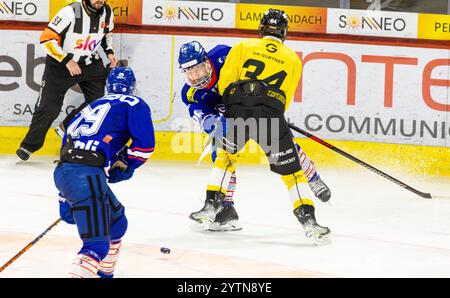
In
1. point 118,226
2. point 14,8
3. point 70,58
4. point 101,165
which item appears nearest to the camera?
point 101,165

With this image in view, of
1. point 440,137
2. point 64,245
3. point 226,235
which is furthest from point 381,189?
point 64,245

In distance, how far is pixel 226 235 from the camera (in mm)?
5625

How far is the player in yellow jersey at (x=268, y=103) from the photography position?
5383 mm

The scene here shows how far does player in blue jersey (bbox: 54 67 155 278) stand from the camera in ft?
12.6

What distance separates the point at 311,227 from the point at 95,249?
1830 millimetres

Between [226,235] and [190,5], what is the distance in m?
3.48

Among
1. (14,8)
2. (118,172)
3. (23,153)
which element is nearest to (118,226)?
(118,172)

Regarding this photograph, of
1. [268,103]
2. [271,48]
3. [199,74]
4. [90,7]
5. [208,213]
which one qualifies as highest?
[90,7]

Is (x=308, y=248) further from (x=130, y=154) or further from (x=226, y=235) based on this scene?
(x=130, y=154)

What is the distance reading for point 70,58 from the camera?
8016 mm

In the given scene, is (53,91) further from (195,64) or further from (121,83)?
(121,83)

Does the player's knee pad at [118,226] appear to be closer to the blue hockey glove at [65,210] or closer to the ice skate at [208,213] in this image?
the blue hockey glove at [65,210]

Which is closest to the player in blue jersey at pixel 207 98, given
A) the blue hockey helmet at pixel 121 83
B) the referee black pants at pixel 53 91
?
the blue hockey helmet at pixel 121 83

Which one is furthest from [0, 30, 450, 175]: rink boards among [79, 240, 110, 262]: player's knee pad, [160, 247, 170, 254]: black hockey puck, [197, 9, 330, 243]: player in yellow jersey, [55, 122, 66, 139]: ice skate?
[79, 240, 110, 262]: player's knee pad
